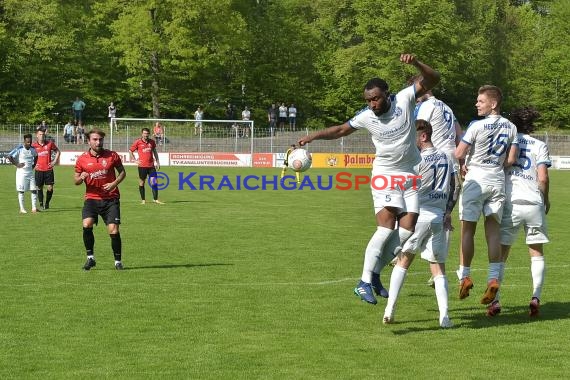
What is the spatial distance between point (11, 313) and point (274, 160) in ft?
139

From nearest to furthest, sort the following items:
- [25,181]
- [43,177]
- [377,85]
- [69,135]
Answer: [377,85], [25,181], [43,177], [69,135]

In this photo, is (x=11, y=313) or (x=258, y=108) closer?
(x=11, y=313)

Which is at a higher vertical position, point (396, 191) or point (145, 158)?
point (145, 158)

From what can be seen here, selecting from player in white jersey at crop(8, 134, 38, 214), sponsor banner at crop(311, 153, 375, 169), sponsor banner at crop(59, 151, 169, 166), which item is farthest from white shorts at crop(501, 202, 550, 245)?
sponsor banner at crop(311, 153, 375, 169)

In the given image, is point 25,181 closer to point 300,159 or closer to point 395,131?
point 300,159

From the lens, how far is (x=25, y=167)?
80.0 feet

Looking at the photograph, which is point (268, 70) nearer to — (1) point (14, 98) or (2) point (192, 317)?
(1) point (14, 98)

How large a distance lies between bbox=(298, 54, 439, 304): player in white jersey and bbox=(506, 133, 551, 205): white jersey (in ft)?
4.51

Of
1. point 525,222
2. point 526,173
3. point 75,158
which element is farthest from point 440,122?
point 75,158

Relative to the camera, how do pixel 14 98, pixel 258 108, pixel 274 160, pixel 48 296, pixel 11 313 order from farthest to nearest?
1. pixel 258 108
2. pixel 14 98
3. pixel 274 160
4. pixel 48 296
5. pixel 11 313

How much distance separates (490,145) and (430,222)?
1057 mm

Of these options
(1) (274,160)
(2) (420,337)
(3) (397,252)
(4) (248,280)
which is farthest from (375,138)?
(1) (274,160)

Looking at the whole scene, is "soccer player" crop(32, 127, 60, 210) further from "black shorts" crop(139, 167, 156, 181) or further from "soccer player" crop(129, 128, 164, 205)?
"black shorts" crop(139, 167, 156, 181)

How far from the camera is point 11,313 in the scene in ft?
32.7
